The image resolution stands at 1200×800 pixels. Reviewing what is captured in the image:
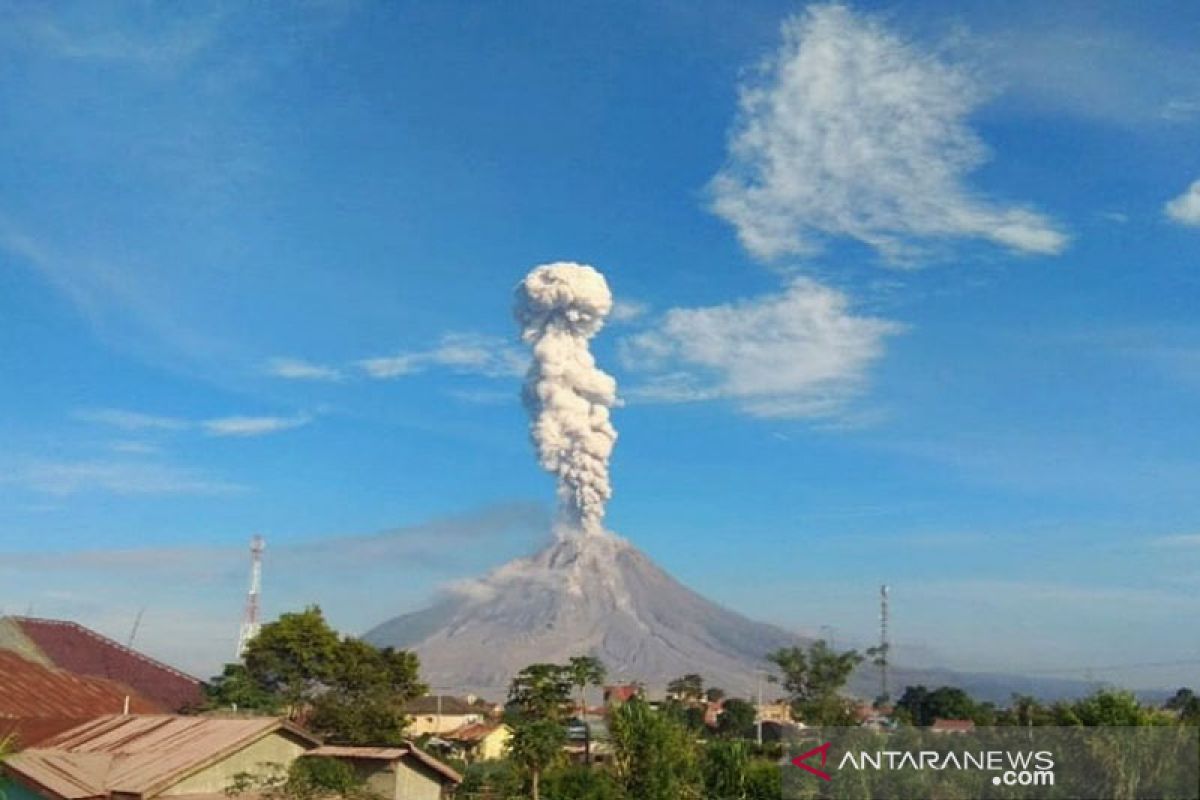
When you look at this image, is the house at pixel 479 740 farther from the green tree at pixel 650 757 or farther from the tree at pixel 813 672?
the green tree at pixel 650 757

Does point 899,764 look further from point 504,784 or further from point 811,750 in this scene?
point 504,784

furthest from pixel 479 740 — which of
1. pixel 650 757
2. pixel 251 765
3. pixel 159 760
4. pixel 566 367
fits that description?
pixel 566 367

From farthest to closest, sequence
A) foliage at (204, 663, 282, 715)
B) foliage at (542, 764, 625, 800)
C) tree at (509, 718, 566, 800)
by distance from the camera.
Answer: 1. foliage at (204, 663, 282, 715)
2. tree at (509, 718, 566, 800)
3. foliage at (542, 764, 625, 800)

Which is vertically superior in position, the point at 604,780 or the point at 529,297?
the point at 529,297


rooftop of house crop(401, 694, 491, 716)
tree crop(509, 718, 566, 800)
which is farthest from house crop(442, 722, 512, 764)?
tree crop(509, 718, 566, 800)

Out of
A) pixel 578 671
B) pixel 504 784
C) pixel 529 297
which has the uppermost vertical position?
pixel 529 297

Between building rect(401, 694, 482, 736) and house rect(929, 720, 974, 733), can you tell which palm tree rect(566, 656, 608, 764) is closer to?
house rect(929, 720, 974, 733)

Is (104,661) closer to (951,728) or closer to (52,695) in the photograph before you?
(52,695)

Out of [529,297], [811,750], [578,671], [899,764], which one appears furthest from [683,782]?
[529,297]
